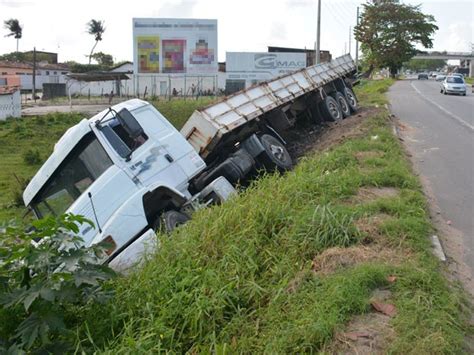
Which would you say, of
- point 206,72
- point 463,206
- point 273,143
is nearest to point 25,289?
point 463,206

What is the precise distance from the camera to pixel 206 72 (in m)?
51.9

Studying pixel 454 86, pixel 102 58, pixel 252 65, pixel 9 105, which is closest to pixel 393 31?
pixel 252 65

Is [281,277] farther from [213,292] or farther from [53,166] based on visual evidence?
[53,166]

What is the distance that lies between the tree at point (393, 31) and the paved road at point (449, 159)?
51.2m

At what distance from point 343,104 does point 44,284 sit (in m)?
13.6

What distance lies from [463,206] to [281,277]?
380 centimetres

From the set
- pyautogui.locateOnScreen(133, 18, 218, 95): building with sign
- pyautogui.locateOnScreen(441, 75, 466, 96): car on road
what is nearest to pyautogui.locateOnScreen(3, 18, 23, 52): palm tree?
pyautogui.locateOnScreen(133, 18, 218, 95): building with sign

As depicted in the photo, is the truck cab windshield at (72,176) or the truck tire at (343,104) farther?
the truck tire at (343,104)

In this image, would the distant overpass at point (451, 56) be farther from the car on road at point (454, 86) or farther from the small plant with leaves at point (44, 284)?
the small plant with leaves at point (44, 284)

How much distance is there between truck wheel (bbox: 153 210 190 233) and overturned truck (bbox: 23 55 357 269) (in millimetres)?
13

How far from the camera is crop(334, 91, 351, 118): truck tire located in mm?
16062

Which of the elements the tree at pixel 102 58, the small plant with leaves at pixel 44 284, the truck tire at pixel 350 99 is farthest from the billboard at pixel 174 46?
the tree at pixel 102 58

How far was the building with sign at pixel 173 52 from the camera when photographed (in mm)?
51688

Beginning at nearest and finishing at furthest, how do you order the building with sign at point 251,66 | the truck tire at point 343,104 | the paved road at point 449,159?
the paved road at point 449,159 < the truck tire at point 343,104 < the building with sign at point 251,66
